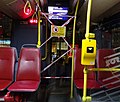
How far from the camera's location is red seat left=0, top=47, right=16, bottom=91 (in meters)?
4.34

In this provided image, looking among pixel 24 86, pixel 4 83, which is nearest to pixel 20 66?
pixel 4 83

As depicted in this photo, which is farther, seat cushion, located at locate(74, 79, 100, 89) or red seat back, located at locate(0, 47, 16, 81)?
red seat back, located at locate(0, 47, 16, 81)

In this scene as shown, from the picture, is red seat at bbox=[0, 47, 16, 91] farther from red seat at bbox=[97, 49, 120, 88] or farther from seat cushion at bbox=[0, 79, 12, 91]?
red seat at bbox=[97, 49, 120, 88]

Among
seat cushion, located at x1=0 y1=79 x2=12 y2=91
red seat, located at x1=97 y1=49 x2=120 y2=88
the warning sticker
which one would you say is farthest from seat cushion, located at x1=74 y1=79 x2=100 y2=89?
seat cushion, located at x1=0 y1=79 x2=12 y2=91

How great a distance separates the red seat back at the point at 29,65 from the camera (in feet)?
14.2

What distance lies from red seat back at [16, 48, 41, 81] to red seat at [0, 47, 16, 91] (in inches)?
5.3

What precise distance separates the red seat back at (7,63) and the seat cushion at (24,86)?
300 mm

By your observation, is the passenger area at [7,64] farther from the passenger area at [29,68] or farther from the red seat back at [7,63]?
the passenger area at [29,68]

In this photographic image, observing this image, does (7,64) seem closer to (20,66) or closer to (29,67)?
(20,66)

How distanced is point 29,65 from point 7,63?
0.43m

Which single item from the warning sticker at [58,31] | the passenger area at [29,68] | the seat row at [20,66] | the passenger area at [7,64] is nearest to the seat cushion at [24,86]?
the passenger area at [29,68]

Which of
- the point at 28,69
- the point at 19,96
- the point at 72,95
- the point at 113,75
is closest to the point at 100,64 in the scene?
the point at 113,75

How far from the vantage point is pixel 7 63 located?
439 cm

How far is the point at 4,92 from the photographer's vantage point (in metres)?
4.05
